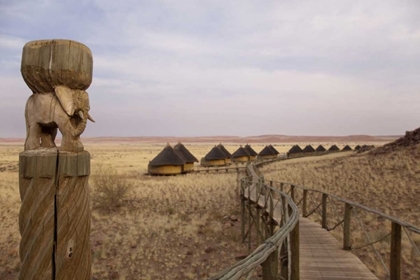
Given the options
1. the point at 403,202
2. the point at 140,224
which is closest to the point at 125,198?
the point at 140,224

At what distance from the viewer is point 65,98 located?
2.01m

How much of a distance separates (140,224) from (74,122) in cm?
1077

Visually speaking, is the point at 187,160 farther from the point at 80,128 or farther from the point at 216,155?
the point at 80,128

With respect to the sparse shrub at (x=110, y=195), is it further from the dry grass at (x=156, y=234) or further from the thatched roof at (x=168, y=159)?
the thatched roof at (x=168, y=159)

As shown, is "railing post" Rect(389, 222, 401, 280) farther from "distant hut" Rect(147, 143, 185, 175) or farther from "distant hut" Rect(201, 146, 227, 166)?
"distant hut" Rect(201, 146, 227, 166)

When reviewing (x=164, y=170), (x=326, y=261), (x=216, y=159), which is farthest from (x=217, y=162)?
(x=326, y=261)

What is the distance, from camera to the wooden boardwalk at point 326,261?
5.07 meters

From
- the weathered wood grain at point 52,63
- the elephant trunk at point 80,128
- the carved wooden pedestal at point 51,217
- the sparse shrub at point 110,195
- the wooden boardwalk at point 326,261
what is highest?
the weathered wood grain at point 52,63

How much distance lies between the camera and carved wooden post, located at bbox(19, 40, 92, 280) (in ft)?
6.12

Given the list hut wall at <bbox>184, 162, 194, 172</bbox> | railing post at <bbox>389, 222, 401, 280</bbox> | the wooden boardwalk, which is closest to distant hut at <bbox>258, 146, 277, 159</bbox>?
hut wall at <bbox>184, 162, 194, 172</bbox>

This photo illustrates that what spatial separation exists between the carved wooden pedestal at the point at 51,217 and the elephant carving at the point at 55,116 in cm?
10

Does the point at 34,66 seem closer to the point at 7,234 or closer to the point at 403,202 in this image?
the point at 7,234

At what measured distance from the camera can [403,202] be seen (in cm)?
1402

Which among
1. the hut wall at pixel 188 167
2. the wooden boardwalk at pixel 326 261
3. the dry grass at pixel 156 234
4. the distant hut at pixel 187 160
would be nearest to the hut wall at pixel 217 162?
the distant hut at pixel 187 160
